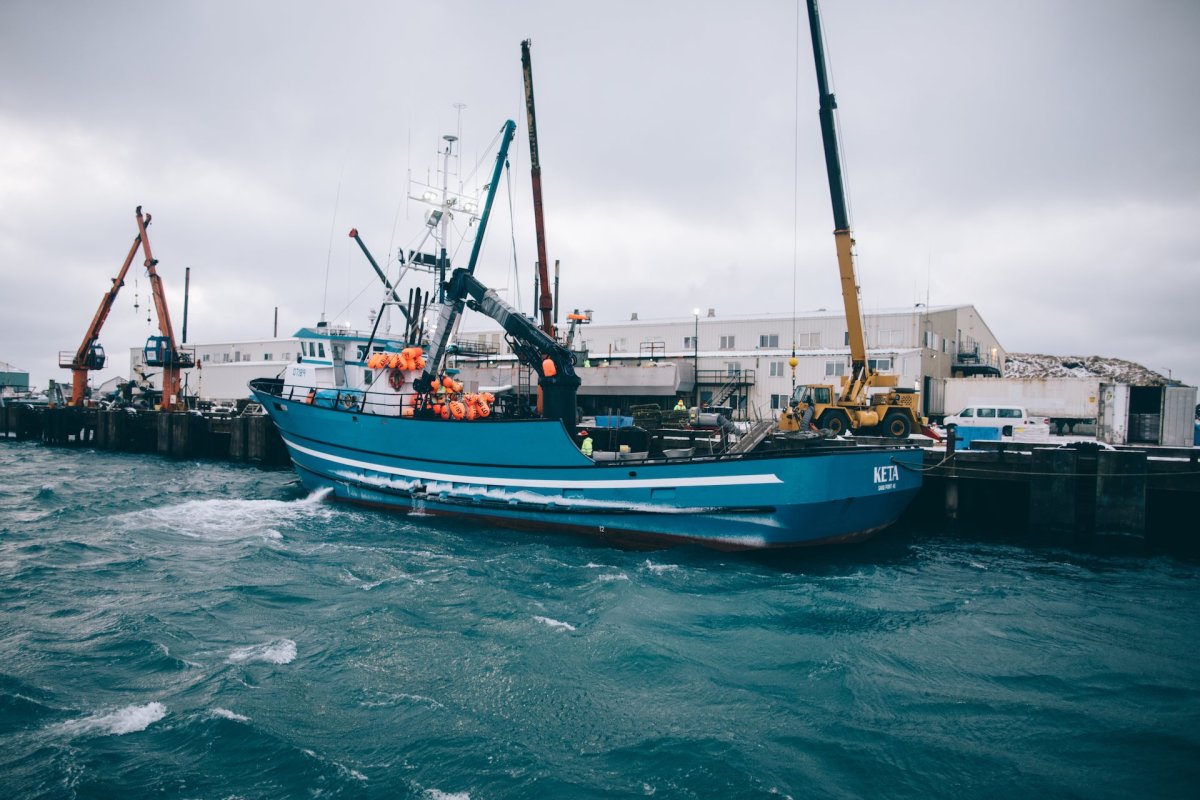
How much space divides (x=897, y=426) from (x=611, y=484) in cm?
1190

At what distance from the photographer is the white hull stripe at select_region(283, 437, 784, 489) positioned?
11.6 meters

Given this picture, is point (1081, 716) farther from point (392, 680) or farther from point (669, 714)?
point (392, 680)

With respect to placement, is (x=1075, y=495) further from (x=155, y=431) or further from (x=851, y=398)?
(x=155, y=431)

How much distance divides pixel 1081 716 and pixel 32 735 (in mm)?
9848

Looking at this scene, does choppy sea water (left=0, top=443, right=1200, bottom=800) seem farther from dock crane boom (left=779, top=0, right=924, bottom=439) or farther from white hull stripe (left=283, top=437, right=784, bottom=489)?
dock crane boom (left=779, top=0, right=924, bottom=439)

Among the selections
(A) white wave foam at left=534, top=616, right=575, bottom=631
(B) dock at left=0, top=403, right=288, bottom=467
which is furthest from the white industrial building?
(A) white wave foam at left=534, top=616, right=575, bottom=631

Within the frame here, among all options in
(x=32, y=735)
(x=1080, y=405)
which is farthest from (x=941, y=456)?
(x=1080, y=405)

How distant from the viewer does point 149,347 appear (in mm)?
37688

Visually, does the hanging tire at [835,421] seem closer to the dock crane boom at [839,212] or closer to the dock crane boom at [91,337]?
the dock crane boom at [839,212]

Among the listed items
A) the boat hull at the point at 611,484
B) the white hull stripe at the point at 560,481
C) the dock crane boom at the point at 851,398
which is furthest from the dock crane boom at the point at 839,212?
the white hull stripe at the point at 560,481

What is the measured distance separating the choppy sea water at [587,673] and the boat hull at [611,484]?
72cm

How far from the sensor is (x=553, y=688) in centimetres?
656

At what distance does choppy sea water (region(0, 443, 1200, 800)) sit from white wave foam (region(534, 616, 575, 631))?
9.6 inches

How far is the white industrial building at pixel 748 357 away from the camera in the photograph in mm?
29266
